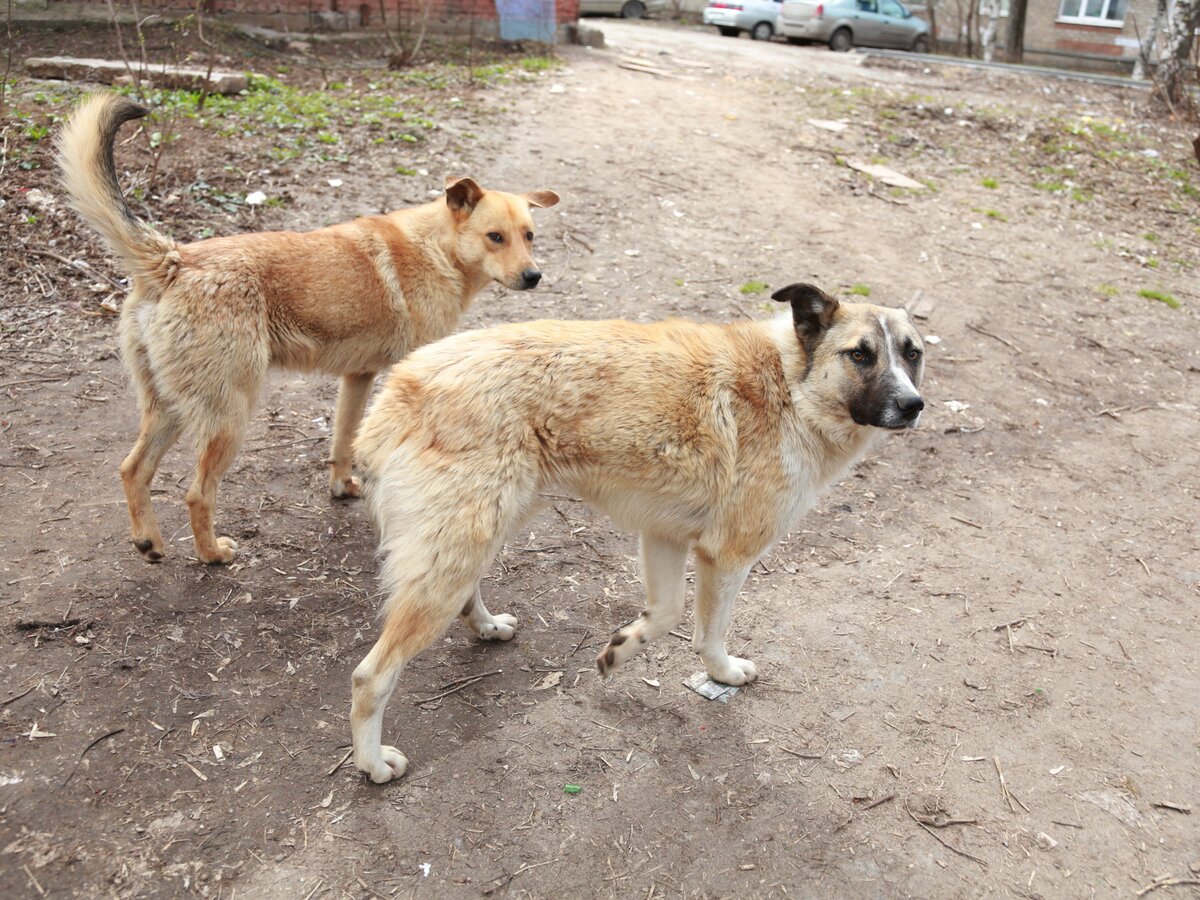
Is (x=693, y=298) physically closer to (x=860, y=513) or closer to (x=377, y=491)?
(x=860, y=513)

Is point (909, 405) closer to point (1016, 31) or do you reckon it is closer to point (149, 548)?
point (149, 548)

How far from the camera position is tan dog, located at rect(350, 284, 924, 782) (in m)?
3.28

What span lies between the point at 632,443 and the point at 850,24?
928 inches

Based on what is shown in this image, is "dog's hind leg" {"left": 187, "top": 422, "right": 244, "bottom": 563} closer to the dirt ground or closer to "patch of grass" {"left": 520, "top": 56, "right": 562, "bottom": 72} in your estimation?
the dirt ground

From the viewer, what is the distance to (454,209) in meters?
5.49

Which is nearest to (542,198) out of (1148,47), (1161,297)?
(1161,297)

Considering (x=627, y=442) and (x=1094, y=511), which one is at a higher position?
(x=627, y=442)

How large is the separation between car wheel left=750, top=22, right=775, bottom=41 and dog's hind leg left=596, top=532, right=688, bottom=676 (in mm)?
23501

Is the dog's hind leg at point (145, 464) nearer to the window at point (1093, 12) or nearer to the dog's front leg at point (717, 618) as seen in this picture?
the dog's front leg at point (717, 618)

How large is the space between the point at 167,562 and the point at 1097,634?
468 centimetres

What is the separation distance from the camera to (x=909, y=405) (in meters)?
3.62

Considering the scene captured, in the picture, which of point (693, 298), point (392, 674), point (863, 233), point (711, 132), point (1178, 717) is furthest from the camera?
point (711, 132)

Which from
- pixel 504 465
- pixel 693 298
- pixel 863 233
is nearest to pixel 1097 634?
pixel 504 465

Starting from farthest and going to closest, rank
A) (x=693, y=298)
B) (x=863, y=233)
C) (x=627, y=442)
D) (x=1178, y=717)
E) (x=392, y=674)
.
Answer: (x=863, y=233), (x=693, y=298), (x=1178, y=717), (x=627, y=442), (x=392, y=674)
